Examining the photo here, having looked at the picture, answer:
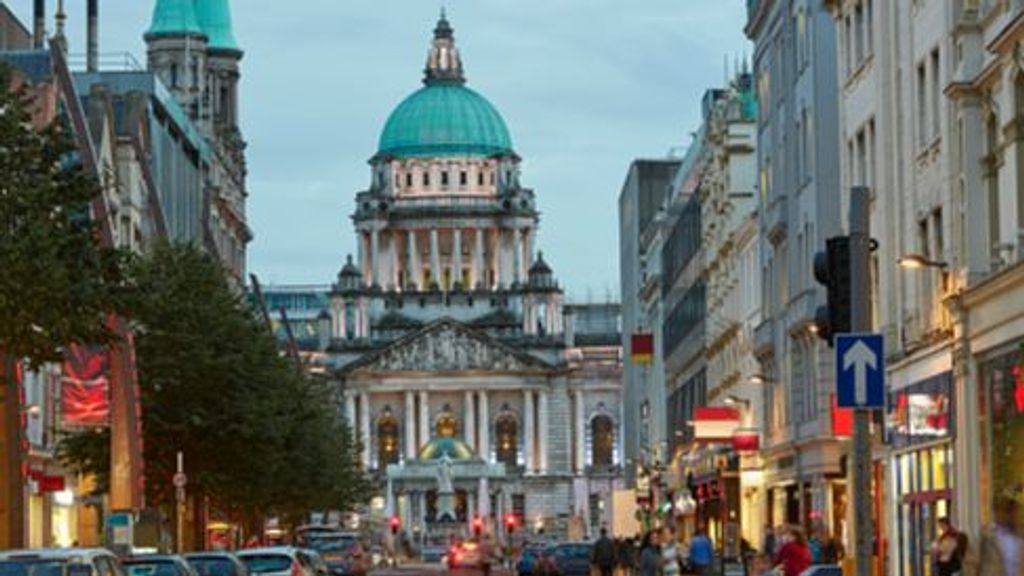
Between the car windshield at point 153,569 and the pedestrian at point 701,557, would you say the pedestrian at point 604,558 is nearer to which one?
the pedestrian at point 701,557

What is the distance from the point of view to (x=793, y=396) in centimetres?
7444

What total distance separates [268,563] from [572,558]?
122 ft

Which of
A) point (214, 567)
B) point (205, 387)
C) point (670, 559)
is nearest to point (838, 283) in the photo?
point (214, 567)

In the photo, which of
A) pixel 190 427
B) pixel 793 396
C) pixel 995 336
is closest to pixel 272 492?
pixel 190 427

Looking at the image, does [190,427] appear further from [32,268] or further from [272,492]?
[32,268]

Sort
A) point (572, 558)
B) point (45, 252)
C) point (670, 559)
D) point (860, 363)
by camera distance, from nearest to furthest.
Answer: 1. point (860, 363)
2. point (45, 252)
3. point (670, 559)
4. point (572, 558)

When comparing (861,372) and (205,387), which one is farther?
(205,387)

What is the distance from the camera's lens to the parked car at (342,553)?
272 feet

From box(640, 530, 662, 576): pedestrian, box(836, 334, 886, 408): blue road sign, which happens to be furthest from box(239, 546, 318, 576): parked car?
box(836, 334, 886, 408): blue road sign

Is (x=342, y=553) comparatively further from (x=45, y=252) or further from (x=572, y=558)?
(x=45, y=252)

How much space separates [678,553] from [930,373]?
609 inches

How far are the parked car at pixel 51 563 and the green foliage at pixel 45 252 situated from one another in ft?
17.3

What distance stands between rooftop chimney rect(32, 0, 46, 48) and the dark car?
2479 centimetres

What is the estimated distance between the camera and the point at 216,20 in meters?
188
